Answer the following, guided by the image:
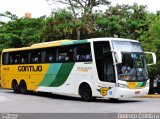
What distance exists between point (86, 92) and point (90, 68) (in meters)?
1.34

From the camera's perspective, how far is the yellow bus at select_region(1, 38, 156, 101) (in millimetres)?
21312

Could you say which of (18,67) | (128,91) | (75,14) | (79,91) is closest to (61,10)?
(75,14)

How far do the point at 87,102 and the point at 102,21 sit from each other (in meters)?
16.2

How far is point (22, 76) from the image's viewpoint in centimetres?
2925

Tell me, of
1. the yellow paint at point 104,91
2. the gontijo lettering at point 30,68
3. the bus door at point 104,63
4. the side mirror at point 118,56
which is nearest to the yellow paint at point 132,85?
the bus door at point 104,63

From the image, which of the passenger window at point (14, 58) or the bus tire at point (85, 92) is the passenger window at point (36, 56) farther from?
the bus tire at point (85, 92)

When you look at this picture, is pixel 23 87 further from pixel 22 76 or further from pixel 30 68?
pixel 30 68

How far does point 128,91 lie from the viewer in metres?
21.2

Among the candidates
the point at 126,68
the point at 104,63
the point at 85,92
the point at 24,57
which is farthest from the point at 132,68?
the point at 24,57

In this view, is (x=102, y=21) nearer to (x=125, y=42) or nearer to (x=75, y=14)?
(x=75, y=14)

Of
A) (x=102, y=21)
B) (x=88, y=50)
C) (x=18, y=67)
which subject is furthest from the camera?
(x=102, y=21)

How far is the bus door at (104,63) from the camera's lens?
21.4 m

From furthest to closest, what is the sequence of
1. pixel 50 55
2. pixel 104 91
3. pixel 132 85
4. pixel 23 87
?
1. pixel 23 87
2. pixel 50 55
3. pixel 104 91
4. pixel 132 85

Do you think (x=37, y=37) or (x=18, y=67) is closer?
(x=18, y=67)
